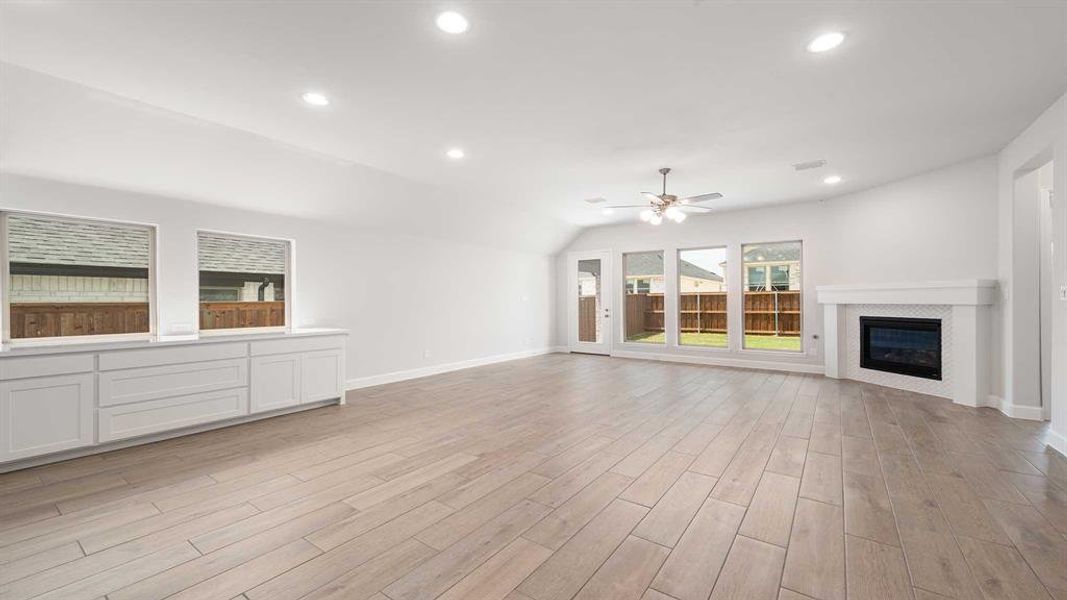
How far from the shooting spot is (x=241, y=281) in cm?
488

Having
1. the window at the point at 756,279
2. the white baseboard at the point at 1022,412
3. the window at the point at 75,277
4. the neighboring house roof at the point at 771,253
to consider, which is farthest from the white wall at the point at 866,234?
the window at the point at 75,277

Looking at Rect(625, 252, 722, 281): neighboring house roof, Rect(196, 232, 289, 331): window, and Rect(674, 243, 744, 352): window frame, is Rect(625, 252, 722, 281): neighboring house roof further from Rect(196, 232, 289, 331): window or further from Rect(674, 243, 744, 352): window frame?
Rect(196, 232, 289, 331): window

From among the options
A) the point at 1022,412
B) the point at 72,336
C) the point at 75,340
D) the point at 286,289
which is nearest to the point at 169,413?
the point at 75,340

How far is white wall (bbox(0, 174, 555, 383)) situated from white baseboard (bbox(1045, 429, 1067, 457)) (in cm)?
673

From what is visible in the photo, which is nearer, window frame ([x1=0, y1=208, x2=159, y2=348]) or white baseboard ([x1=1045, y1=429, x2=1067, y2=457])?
white baseboard ([x1=1045, y1=429, x2=1067, y2=457])

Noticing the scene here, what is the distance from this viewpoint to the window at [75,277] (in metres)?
3.58

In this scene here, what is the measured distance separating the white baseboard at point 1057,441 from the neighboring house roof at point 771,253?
4.00 meters

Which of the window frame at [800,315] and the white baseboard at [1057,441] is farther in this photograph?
the window frame at [800,315]

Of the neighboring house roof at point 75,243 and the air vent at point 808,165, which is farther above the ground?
the air vent at point 808,165

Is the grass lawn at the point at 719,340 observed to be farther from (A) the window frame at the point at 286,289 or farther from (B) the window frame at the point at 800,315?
(A) the window frame at the point at 286,289

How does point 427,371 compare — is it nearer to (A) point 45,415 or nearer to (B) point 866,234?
(A) point 45,415

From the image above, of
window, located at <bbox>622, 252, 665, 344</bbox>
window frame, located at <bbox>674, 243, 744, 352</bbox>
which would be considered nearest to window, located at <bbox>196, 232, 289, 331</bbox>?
window, located at <bbox>622, 252, 665, 344</bbox>

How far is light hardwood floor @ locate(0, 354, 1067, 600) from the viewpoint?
68.3 inches

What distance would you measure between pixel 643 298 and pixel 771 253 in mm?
2568
